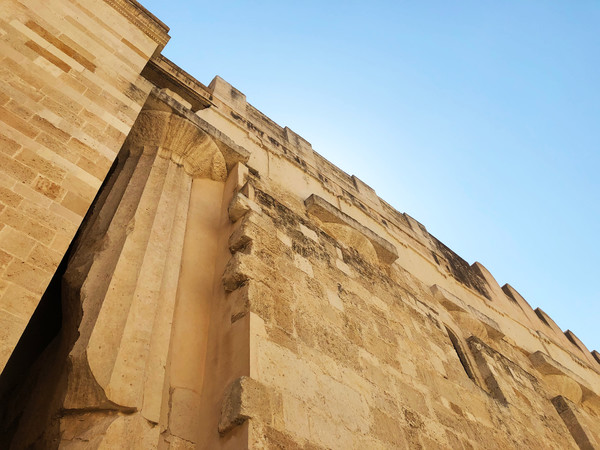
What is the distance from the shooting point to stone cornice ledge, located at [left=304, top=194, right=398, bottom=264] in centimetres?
549

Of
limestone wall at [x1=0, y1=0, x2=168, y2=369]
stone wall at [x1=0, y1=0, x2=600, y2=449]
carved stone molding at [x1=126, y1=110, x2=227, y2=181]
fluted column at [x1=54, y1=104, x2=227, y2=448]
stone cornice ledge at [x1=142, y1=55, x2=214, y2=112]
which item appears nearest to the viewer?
limestone wall at [x1=0, y1=0, x2=168, y2=369]

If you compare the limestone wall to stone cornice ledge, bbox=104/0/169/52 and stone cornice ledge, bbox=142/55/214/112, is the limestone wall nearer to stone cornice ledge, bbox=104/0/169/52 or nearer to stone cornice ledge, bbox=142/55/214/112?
stone cornice ledge, bbox=104/0/169/52

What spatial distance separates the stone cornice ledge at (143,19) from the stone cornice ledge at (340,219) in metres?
2.33

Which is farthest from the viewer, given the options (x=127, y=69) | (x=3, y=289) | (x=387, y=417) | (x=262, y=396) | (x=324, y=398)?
(x=127, y=69)

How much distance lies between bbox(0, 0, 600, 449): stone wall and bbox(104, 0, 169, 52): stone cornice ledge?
0.03 meters

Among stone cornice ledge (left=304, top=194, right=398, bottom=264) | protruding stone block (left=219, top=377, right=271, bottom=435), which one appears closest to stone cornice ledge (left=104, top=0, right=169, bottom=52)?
stone cornice ledge (left=304, top=194, right=398, bottom=264)

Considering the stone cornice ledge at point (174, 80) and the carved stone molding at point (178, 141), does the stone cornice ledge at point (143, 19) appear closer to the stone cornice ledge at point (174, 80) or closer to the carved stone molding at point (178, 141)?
the stone cornice ledge at point (174, 80)

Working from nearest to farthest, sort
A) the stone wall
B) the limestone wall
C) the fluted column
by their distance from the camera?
the limestone wall < the fluted column < the stone wall

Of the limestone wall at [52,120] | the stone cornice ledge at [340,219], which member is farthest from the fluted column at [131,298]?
the stone cornice ledge at [340,219]

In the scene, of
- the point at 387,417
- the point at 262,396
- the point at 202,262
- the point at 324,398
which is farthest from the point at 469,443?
the point at 202,262

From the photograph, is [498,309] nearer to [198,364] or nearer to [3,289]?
[198,364]

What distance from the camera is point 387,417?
131 inches

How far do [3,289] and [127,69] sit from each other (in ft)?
7.57

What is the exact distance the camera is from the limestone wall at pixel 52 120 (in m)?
2.05
